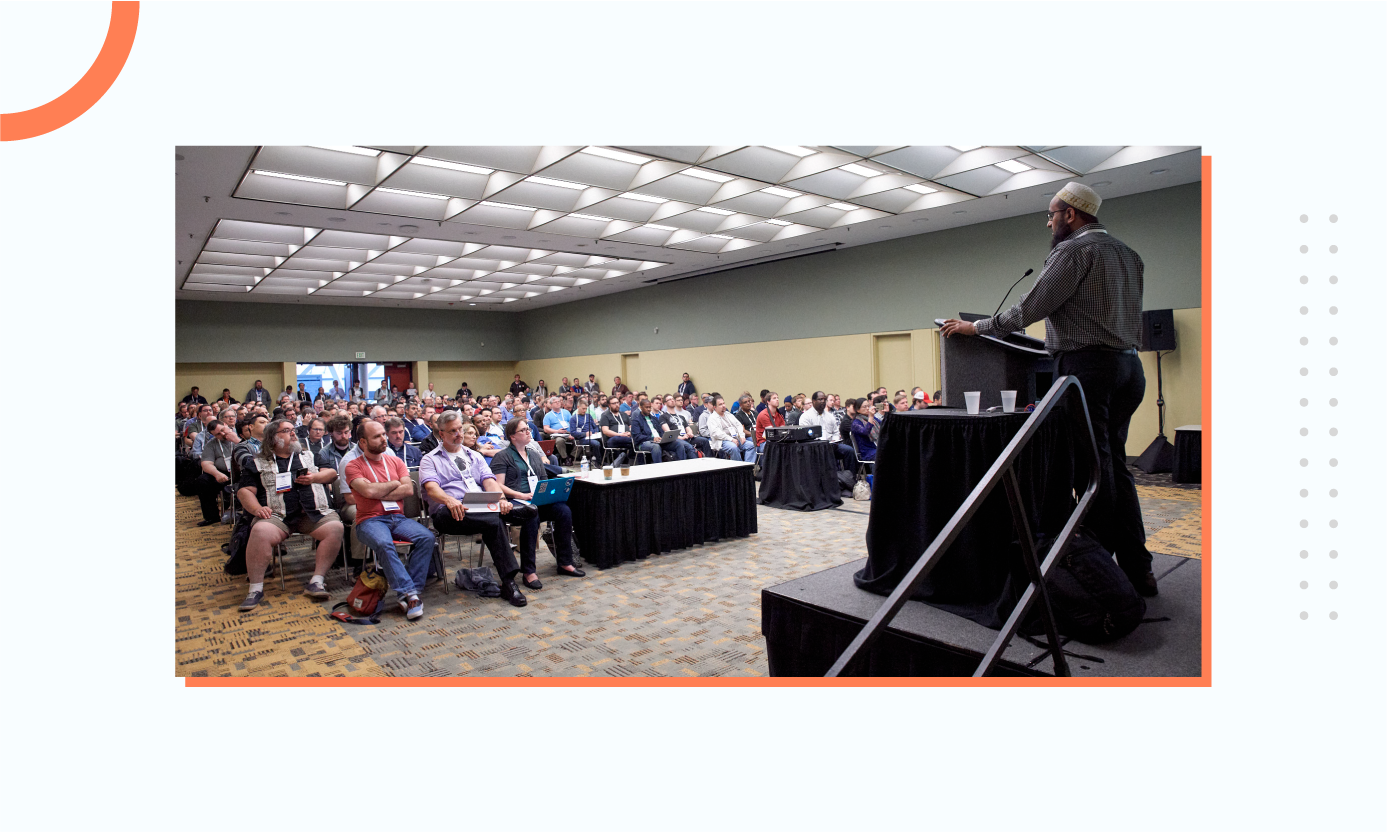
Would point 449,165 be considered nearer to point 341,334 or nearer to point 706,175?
point 706,175

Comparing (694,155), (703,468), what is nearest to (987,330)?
(703,468)

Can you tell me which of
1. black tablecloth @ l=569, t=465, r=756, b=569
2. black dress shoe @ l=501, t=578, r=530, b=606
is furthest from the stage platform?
black tablecloth @ l=569, t=465, r=756, b=569

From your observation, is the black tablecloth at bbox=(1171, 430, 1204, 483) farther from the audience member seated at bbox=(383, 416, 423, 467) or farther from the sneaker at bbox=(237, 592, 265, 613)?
the sneaker at bbox=(237, 592, 265, 613)

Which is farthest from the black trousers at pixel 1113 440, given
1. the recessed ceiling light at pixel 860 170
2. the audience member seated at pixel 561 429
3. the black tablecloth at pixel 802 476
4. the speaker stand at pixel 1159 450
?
the audience member seated at pixel 561 429

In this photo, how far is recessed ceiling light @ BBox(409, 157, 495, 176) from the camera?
6526 millimetres

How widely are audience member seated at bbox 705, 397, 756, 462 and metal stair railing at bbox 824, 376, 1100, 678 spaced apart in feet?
22.5

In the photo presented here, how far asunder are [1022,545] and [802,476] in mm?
5163

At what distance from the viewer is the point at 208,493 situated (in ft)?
19.3

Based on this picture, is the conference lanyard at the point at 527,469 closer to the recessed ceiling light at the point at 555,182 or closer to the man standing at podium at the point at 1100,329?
the man standing at podium at the point at 1100,329

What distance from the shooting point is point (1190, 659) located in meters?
2.03

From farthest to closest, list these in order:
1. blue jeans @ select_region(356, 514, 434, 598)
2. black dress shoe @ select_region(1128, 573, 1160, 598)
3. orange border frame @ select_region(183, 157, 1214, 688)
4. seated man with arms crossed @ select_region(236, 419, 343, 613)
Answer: seated man with arms crossed @ select_region(236, 419, 343, 613) → blue jeans @ select_region(356, 514, 434, 598) → black dress shoe @ select_region(1128, 573, 1160, 598) → orange border frame @ select_region(183, 157, 1214, 688)

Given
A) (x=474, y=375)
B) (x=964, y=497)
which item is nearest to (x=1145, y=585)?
(x=964, y=497)

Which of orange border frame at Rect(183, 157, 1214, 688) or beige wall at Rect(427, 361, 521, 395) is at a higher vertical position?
beige wall at Rect(427, 361, 521, 395)
